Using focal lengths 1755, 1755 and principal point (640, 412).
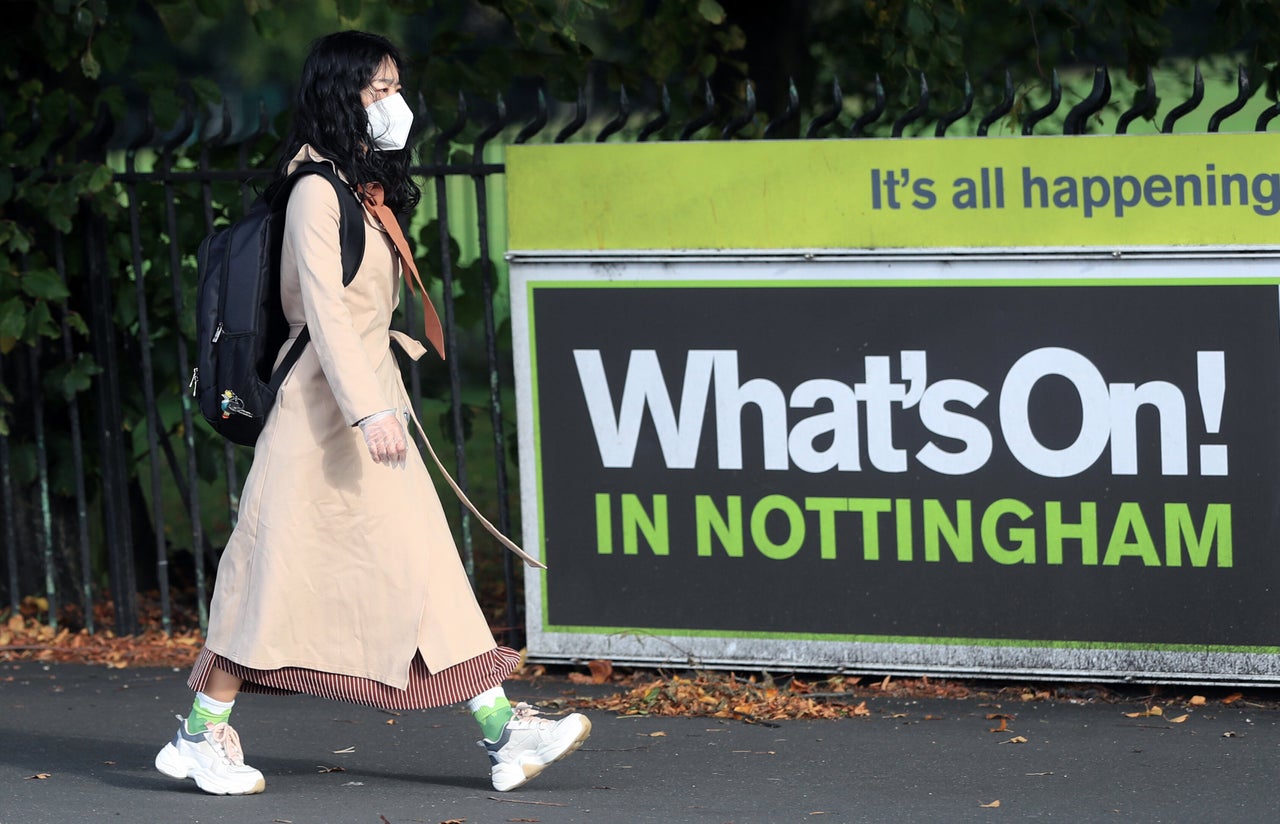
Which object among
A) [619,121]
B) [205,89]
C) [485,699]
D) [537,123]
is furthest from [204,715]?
[205,89]

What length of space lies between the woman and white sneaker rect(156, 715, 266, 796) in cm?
19

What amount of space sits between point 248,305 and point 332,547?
Answer: 24.7 inches

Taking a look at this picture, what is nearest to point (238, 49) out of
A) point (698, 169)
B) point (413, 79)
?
point (413, 79)

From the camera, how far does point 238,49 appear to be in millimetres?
24500

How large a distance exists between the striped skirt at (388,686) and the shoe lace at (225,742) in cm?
18

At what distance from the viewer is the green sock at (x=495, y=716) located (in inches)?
173

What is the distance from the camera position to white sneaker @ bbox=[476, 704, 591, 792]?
4359 millimetres

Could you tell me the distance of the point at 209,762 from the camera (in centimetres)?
448

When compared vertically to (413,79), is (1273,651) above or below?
below

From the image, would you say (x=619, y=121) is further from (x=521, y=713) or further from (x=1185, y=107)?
(x=521, y=713)

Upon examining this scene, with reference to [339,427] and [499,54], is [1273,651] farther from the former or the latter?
[499,54]

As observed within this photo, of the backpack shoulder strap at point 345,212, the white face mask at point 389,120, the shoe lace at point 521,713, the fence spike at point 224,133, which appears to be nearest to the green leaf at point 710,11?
the fence spike at point 224,133

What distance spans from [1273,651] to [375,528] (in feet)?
8.70

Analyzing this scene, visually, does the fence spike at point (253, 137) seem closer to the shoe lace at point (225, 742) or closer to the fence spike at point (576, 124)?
the fence spike at point (576, 124)
